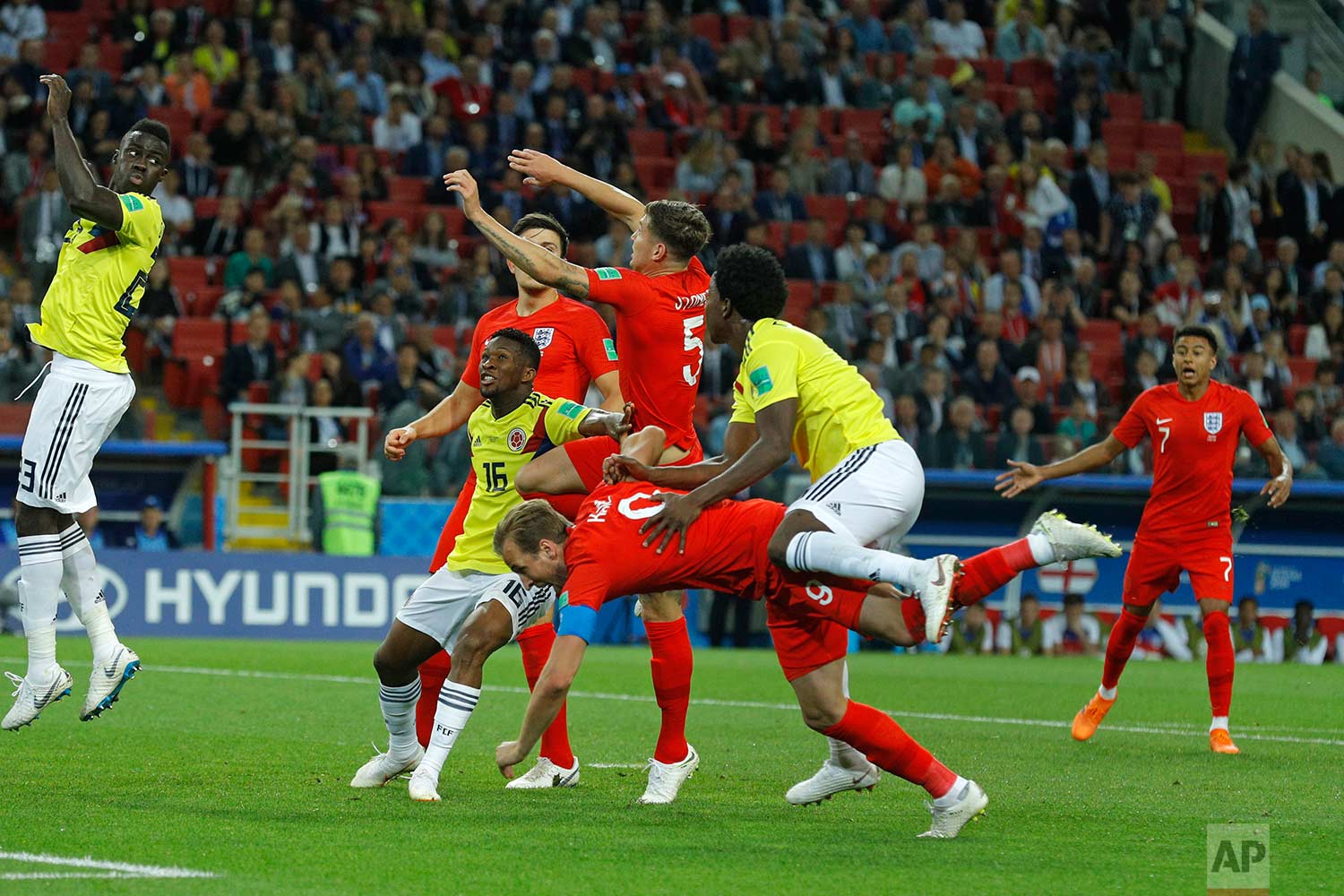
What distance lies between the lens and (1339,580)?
21.2 metres

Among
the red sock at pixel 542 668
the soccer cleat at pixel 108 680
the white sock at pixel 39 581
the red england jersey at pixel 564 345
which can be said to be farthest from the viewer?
the red england jersey at pixel 564 345

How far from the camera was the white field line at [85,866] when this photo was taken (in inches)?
226

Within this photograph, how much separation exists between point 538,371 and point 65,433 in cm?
229

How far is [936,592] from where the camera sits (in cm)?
689

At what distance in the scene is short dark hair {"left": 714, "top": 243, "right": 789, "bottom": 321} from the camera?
24.5 ft

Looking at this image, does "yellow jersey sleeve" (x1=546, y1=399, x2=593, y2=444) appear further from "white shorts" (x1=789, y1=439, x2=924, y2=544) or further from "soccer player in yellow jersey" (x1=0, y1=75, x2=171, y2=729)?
"soccer player in yellow jersey" (x1=0, y1=75, x2=171, y2=729)

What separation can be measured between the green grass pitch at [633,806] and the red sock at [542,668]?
8.0 inches

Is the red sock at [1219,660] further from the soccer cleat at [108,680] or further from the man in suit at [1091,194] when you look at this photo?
the man in suit at [1091,194]

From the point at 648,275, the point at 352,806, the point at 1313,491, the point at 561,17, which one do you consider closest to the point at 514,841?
the point at 352,806

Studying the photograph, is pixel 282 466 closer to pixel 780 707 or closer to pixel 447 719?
Result: pixel 780 707

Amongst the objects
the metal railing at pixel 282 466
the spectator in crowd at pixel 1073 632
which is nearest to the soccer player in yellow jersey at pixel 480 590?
the metal railing at pixel 282 466

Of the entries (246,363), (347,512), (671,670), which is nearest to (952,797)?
(671,670)

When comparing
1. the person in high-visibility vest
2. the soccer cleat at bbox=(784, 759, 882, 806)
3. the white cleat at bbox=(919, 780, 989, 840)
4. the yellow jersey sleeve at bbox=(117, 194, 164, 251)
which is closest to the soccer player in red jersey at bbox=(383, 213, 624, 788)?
the soccer cleat at bbox=(784, 759, 882, 806)

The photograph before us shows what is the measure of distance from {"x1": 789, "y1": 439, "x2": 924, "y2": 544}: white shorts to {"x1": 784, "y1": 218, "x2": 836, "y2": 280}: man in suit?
16.4 m
